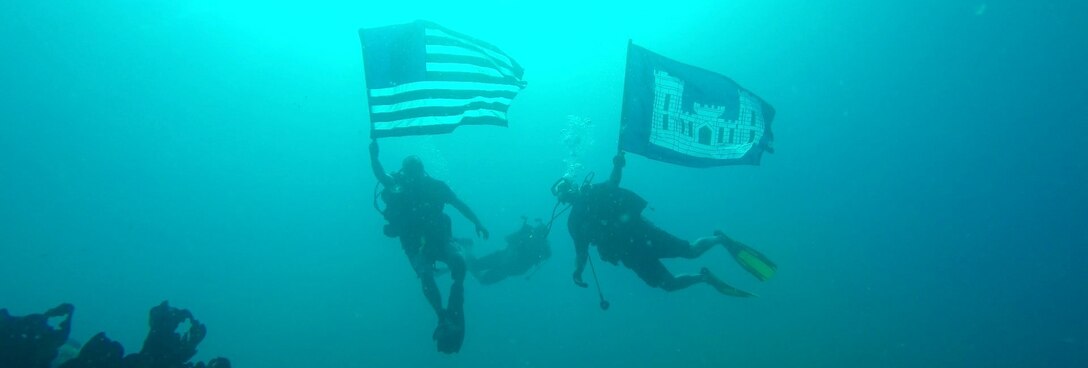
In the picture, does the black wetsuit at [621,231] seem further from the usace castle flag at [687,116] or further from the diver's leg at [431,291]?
the diver's leg at [431,291]

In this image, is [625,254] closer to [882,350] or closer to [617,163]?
[617,163]

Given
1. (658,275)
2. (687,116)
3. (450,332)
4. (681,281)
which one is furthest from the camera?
(681,281)

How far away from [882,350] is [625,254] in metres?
38.8

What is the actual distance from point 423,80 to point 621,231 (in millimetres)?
4077

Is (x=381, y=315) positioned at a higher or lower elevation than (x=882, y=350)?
higher

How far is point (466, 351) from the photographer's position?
4484 centimetres

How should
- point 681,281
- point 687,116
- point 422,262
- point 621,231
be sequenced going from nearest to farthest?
point 422,262
point 621,231
point 687,116
point 681,281

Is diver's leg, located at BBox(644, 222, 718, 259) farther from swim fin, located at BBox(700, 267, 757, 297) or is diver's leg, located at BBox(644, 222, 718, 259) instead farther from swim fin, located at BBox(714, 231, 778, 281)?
swim fin, located at BBox(714, 231, 778, 281)

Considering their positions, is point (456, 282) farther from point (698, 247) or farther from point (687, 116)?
point (687, 116)

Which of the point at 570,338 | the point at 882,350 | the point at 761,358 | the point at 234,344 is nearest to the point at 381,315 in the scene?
the point at 234,344

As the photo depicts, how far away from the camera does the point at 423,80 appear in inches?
346

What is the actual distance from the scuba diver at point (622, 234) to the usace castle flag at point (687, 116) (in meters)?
0.69

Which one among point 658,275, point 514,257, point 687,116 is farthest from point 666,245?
point 514,257

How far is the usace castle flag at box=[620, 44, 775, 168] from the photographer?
28.3 ft
